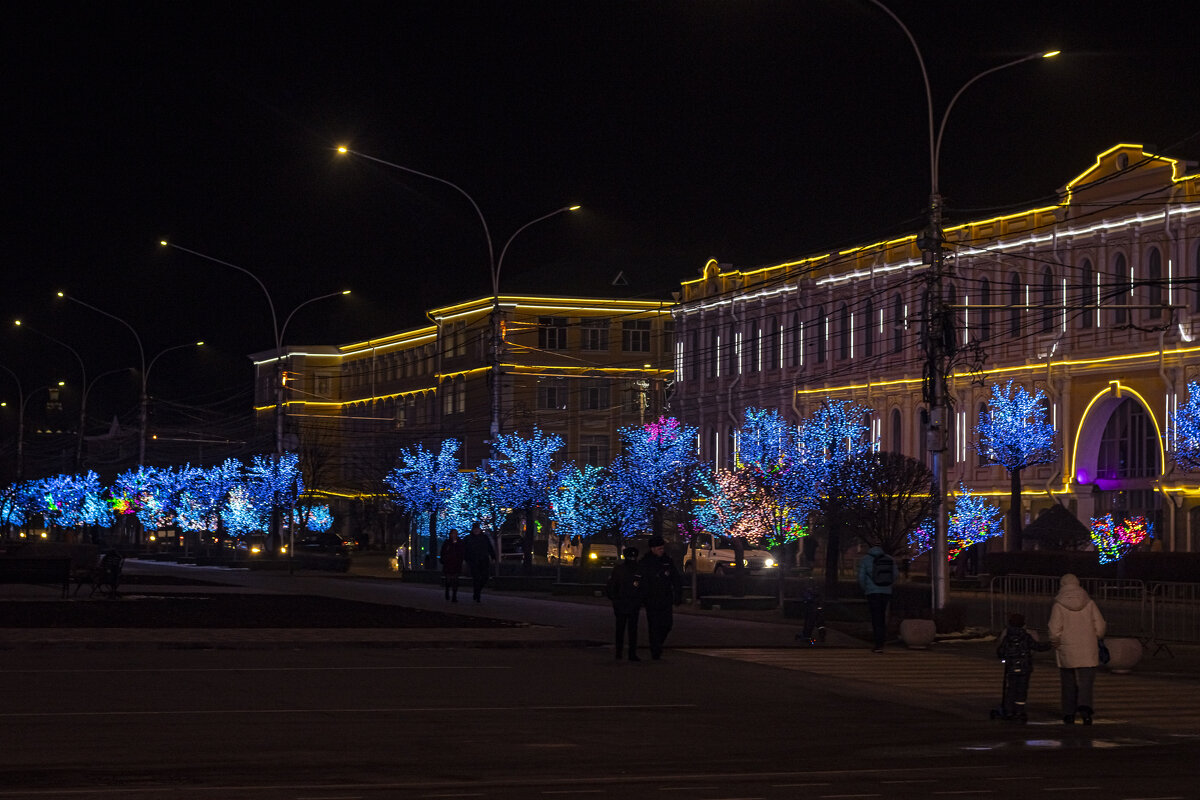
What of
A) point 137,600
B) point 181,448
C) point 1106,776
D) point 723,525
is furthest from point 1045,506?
point 181,448

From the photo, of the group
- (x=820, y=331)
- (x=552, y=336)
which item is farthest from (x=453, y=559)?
(x=552, y=336)

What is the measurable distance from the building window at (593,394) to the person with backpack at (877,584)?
8920 centimetres

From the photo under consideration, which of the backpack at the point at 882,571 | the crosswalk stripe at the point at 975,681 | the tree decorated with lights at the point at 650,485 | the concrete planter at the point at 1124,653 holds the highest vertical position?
the tree decorated with lights at the point at 650,485

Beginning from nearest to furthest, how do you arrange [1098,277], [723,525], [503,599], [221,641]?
[221,641], [503,599], [723,525], [1098,277]

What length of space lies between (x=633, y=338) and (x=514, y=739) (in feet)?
336

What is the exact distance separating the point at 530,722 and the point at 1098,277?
54676 mm

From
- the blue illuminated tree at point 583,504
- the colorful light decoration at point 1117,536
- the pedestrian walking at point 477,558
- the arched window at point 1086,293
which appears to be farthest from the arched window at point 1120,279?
the pedestrian walking at point 477,558

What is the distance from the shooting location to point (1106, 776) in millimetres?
13672

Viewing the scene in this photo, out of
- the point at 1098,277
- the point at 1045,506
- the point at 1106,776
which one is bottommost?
the point at 1106,776

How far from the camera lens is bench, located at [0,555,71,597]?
1609 inches

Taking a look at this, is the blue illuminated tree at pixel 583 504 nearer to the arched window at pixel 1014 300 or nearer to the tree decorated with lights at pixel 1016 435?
the tree decorated with lights at pixel 1016 435

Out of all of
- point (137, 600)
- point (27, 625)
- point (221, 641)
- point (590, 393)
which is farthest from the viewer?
point (590, 393)

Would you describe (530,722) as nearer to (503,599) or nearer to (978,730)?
(978,730)

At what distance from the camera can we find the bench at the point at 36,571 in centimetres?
4088
